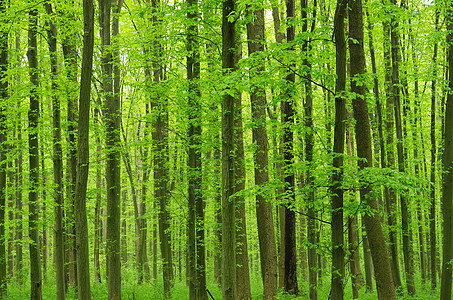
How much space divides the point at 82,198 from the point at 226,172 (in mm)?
2658

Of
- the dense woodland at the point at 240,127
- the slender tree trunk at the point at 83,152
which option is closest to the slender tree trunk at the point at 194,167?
the dense woodland at the point at 240,127

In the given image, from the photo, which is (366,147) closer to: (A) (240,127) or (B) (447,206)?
(A) (240,127)

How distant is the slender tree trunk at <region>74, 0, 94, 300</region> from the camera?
21.2 ft

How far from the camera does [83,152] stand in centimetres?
648

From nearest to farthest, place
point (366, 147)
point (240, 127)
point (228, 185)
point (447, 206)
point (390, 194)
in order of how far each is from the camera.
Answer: point (228, 185) → point (366, 147) → point (240, 127) → point (447, 206) → point (390, 194)

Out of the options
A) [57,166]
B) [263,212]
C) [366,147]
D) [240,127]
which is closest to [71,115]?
[57,166]

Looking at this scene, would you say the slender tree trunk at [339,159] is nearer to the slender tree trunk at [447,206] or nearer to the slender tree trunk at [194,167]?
the slender tree trunk at [194,167]

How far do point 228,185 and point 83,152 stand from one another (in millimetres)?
2658

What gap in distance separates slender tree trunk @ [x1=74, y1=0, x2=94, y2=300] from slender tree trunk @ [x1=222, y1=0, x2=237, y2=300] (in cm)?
246

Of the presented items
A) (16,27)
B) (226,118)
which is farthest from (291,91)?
(16,27)

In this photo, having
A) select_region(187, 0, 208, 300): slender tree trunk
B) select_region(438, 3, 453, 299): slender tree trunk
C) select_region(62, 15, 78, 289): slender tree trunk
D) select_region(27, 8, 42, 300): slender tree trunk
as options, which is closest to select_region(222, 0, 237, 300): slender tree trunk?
select_region(187, 0, 208, 300): slender tree trunk

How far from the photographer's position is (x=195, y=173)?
971 centimetres

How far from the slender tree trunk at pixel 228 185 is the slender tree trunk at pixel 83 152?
246 cm

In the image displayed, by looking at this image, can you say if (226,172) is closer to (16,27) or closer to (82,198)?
(82,198)
